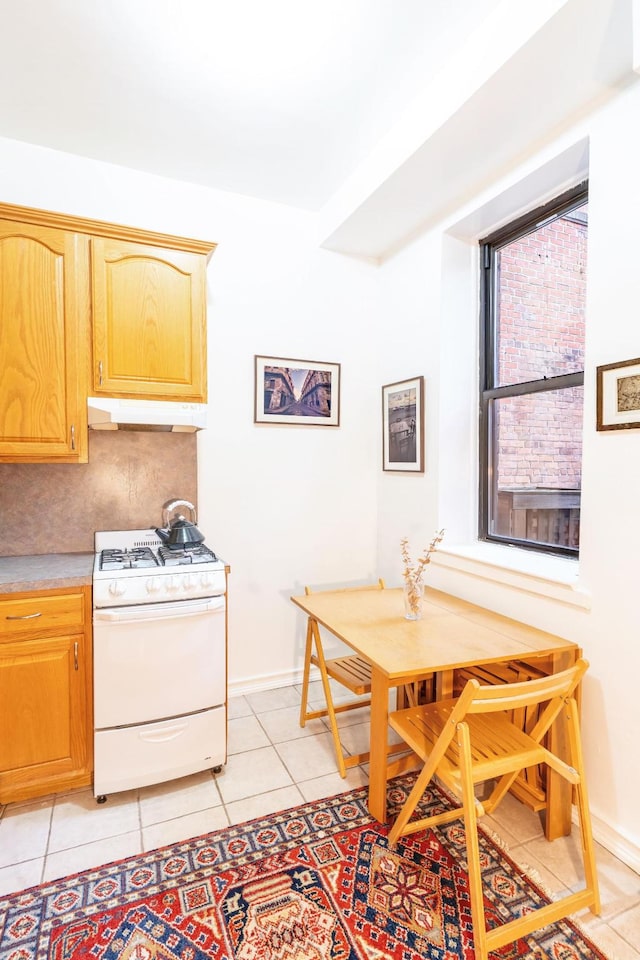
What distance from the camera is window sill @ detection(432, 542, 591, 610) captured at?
199 centimetres

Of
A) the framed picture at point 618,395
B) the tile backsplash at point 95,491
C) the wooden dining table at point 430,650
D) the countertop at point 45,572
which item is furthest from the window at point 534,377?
the countertop at point 45,572

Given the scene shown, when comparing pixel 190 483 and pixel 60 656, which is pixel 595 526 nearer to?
pixel 190 483

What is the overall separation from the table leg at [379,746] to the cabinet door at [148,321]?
5.19 ft

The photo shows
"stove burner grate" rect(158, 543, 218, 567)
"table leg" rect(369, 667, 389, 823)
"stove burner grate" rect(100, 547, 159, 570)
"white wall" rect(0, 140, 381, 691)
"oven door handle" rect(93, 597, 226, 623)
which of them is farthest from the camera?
"white wall" rect(0, 140, 381, 691)

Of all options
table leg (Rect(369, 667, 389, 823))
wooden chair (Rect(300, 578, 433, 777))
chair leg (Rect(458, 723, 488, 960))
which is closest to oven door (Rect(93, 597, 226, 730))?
wooden chair (Rect(300, 578, 433, 777))

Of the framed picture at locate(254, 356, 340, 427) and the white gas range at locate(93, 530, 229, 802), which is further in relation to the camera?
the framed picture at locate(254, 356, 340, 427)

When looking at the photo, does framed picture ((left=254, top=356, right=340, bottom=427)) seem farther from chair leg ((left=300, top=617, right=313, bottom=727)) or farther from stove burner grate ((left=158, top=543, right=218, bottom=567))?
chair leg ((left=300, top=617, right=313, bottom=727))

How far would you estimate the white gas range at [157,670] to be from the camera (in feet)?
6.62

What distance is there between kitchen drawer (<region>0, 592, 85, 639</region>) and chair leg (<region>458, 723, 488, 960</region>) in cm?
154

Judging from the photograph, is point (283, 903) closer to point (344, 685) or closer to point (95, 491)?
point (344, 685)

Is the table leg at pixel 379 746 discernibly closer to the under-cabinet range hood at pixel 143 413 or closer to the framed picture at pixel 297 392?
the under-cabinet range hood at pixel 143 413

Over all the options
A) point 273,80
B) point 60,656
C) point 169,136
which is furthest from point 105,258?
point 60,656

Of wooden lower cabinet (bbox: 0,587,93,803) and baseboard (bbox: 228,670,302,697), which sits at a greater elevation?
wooden lower cabinet (bbox: 0,587,93,803)

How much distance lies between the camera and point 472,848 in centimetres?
143
